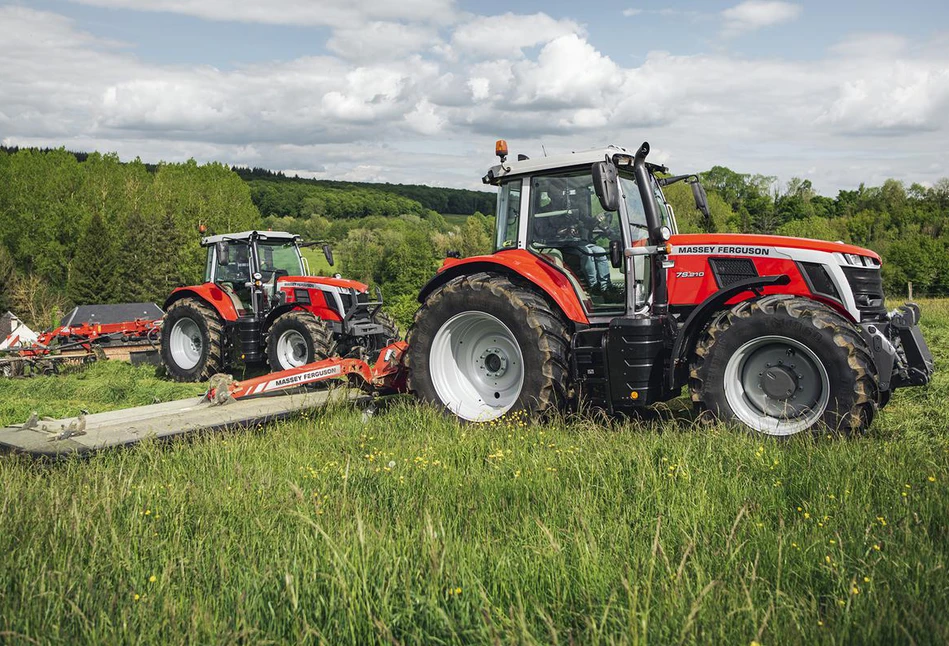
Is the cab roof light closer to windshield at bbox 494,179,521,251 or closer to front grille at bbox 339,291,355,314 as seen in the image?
windshield at bbox 494,179,521,251

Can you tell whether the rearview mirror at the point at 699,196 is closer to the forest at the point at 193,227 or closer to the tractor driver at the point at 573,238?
the tractor driver at the point at 573,238

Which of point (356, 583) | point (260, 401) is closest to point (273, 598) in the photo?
point (356, 583)

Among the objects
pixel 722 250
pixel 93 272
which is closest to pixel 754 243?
pixel 722 250

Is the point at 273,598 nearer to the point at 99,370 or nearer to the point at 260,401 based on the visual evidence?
the point at 260,401

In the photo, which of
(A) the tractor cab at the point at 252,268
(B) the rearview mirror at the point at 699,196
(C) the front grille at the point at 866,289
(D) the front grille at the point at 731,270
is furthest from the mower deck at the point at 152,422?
(A) the tractor cab at the point at 252,268

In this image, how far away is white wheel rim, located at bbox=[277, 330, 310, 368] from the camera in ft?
38.7

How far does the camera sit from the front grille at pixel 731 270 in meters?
5.87

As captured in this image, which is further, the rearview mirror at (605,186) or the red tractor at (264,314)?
the red tractor at (264,314)

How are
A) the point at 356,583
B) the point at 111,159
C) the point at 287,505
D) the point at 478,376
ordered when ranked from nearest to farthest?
the point at 356,583 < the point at 287,505 < the point at 478,376 < the point at 111,159

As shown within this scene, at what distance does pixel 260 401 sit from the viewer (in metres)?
7.24

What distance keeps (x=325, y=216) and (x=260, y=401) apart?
9445cm

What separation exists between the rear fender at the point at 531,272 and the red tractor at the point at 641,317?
0.01 m

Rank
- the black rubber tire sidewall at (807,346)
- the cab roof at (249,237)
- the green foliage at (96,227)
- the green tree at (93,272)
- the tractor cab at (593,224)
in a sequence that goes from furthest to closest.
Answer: the green foliage at (96,227) < the green tree at (93,272) < the cab roof at (249,237) < the tractor cab at (593,224) < the black rubber tire sidewall at (807,346)

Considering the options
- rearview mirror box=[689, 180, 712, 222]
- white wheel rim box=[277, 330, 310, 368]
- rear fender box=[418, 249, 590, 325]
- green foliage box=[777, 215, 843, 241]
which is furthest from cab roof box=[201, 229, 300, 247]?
green foliage box=[777, 215, 843, 241]
